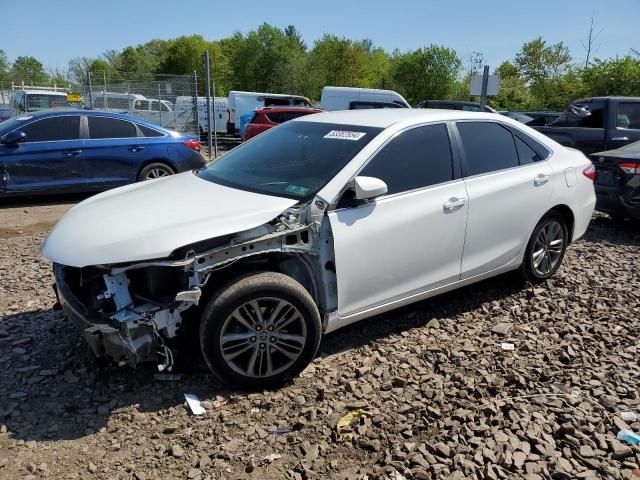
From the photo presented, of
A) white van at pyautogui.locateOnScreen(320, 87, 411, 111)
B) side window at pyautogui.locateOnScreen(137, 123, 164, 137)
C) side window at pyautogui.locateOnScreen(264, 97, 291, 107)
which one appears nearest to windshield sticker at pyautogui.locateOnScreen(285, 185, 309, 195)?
side window at pyautogui.locateOnScreen(137, 123, 164, 137)

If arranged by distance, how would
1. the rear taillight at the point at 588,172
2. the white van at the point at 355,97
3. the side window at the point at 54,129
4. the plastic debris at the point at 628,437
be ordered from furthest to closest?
1. the white van at the point at 355,97
2. the side window at the point at 54,129
3. the rear taillight at the point at 588,172
4. the plastic debris at the point at 628,437

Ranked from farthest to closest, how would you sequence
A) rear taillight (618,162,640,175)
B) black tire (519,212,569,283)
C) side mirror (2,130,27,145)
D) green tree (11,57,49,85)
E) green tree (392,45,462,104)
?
green tree (11,57,49,85)
green tree (392,45,462,104)
side mirror (2,130,27,145)
rear taillight (618,162,640,175)
black tire (519,212,569,283)

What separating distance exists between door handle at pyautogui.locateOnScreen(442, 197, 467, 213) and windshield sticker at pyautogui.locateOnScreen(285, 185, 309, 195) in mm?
1086

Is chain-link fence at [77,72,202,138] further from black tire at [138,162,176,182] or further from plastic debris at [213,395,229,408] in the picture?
plastic debris at [213,395,229,408]

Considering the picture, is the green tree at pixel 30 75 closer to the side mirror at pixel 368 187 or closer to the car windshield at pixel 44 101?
the car windshield at pixel 44 101

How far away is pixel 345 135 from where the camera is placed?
388 cm

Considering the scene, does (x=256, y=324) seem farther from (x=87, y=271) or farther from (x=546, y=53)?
(x=546, y=53)

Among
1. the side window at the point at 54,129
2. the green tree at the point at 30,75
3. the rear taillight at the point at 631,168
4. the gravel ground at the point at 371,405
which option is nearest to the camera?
the gravel ground at the point at 371,405

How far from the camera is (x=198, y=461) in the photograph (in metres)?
2.68

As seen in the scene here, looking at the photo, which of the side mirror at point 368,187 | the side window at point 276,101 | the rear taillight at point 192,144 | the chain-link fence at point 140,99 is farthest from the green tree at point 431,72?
the side mirror at point 368,187

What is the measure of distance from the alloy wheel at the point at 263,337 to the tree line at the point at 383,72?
1967cm

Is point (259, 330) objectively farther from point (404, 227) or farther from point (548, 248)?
point (548, 248)

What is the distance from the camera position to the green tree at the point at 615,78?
71.9 ft

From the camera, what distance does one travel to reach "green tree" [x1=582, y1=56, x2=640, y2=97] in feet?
71.9
